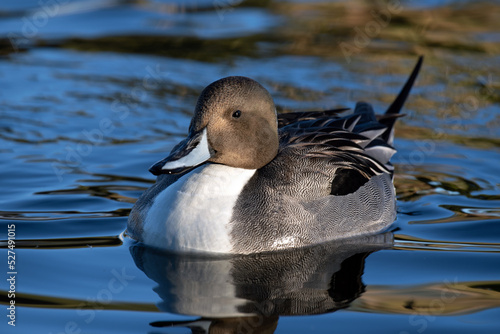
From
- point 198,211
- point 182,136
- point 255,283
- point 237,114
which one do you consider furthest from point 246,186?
point 182,136

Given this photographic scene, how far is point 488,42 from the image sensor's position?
12.4 metres

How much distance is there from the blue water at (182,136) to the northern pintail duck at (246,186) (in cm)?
16

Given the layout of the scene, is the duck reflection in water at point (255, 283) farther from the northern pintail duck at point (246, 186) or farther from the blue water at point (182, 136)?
the northern pintail duck at point (246, 186)

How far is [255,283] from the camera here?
17.6ft

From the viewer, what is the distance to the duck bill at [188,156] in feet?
18.2

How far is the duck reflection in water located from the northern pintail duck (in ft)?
0.41

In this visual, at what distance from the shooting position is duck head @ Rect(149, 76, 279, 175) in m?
5.67

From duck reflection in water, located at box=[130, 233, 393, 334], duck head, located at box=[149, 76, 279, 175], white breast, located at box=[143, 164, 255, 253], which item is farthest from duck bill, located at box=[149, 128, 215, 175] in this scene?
duck reflection in water, located at box=[130, 233, 393, 334]

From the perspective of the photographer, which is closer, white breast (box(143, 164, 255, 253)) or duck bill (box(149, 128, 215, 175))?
duck bill (box(149, 128, 215, 175))

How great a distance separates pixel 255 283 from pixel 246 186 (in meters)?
0.86

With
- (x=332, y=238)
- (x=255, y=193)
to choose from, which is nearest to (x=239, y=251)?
(x=255, y=193)

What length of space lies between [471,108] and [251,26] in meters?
4.43

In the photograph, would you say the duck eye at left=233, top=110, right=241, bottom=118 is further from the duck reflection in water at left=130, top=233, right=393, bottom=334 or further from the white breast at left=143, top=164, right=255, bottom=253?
the duck reflection in water at left=130, top=233, right=393, bottom=334

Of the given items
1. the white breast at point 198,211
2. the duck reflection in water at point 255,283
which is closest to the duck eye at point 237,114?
the white breast at point 198,211
